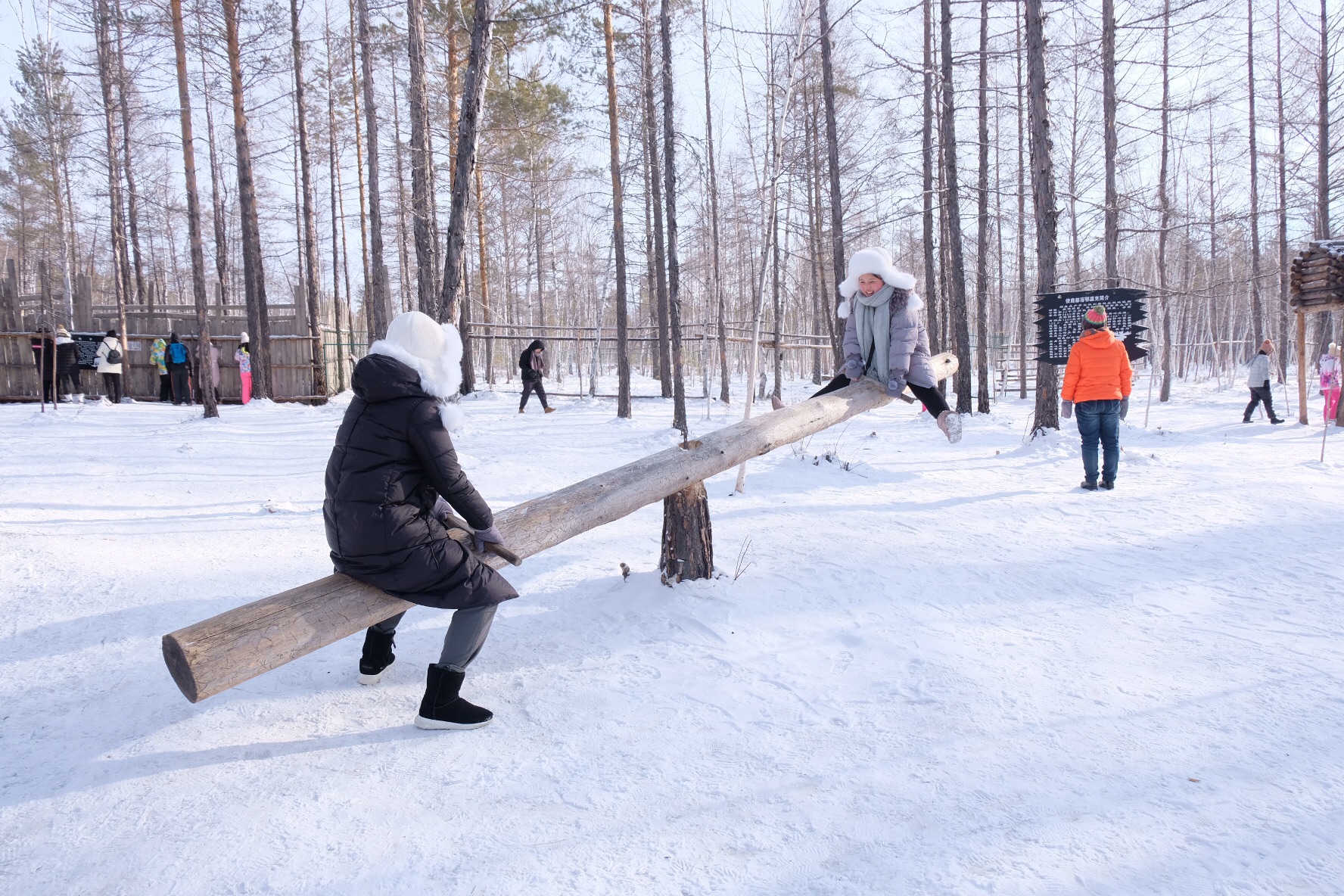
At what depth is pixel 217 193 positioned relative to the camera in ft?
82.2

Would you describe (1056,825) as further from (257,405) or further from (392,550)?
(257,405)

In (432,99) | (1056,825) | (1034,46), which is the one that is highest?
(432,99)

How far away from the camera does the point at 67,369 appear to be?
16.2 m

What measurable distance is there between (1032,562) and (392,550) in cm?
426

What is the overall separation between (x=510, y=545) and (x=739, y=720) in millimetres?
1234

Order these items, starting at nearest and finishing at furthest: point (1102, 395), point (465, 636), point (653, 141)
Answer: point (465, 636), point (1102, 395), point (653, 141)

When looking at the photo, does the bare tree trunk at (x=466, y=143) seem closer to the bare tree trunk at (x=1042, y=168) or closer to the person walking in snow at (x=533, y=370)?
the person walking in snow at (x=533, y=370)

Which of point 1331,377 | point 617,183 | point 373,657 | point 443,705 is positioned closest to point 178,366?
point 617,183

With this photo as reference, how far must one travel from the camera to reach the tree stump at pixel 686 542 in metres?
4.38

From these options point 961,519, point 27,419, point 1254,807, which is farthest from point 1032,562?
point 27,419

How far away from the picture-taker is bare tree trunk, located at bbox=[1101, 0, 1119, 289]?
12672mm

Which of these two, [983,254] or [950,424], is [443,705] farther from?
[983,254]

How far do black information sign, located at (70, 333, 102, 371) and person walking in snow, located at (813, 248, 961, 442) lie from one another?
18917 millimetres

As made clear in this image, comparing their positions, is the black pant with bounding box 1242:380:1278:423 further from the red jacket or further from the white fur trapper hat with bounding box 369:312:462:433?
the white fur trapper hat with bounding box 369:312:462:433
